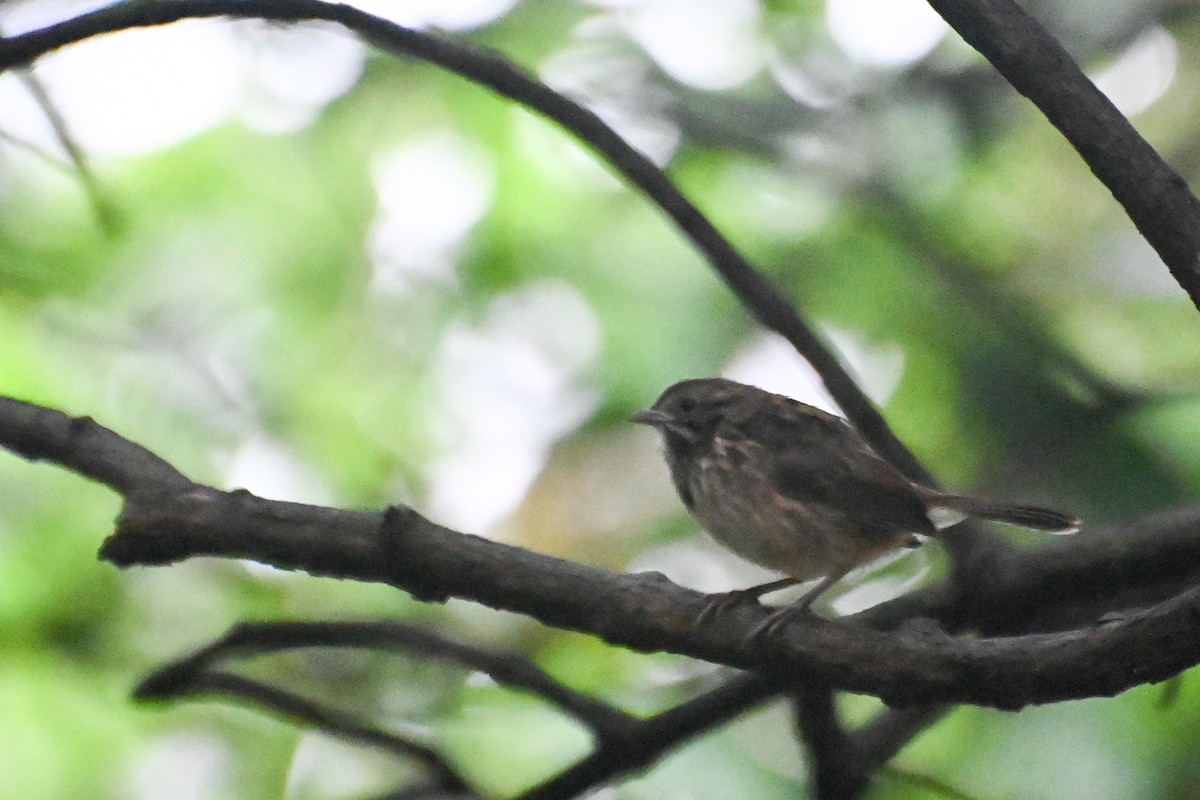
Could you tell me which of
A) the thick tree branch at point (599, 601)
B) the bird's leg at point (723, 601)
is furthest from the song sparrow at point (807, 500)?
the thick tree branch at point (599, 601)

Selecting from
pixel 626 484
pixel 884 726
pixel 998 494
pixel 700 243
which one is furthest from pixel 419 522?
pixel 626 484

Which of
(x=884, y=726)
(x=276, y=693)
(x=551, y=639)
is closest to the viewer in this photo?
(x=276, y=693)

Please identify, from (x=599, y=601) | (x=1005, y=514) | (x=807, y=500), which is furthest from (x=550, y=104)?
(x=1005, y=514)

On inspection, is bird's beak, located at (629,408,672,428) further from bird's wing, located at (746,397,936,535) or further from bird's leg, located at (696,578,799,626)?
bird's leg, located at (696,578,799,626)

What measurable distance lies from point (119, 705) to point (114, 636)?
25 centimetres

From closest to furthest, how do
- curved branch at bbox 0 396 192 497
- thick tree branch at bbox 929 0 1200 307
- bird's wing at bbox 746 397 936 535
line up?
thick tree branch at bbox 929 0 1200 307 → curved branch at bbox 0 396 192 497 → bird's wing at bbox 746 397 936 535

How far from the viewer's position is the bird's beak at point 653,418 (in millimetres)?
4871

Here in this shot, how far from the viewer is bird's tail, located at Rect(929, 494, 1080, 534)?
13.8ft

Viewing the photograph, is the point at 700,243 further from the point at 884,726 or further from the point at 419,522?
the point at 884,726

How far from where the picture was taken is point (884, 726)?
12.7 feet

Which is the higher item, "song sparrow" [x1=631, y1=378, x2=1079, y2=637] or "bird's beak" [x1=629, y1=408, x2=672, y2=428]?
"bird's beak" [x1=629, y1=408, x2=672, y2=428]

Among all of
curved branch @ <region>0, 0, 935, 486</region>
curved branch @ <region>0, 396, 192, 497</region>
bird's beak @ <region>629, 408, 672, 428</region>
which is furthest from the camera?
bird's beak @ <region>629, 408, 672, 428</region>

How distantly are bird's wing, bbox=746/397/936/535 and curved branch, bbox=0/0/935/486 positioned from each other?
0.89 m

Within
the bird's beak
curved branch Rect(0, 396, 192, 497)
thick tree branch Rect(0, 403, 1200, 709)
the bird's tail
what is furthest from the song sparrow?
curved branch Rect(0, 396, 192, 497)
